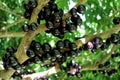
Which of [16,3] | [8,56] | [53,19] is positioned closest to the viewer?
[53,19]

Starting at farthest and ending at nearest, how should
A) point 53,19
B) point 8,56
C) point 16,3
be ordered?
point 16,3 < point 8,56 < point 53,19

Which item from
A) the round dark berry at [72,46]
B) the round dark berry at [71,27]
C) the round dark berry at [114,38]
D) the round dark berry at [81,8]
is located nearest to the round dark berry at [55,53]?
the round dark berry at [72,46]

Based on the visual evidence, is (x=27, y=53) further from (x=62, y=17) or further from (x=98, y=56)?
(x=98, y=56)

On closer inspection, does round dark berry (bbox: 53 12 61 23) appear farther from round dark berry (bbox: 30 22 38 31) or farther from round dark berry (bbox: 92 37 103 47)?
round dark berry (bbox: 92 37 103 47)

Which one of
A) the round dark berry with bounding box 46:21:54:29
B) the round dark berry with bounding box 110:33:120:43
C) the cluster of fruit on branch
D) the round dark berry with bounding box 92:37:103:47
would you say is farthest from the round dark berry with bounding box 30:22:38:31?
the round dark berry with bounding box 110:33:120:43

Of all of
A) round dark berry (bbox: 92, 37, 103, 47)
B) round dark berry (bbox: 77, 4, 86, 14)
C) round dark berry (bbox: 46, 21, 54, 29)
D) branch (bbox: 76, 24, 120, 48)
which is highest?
round dark berry (bbox: 77, 4, 86, 14)

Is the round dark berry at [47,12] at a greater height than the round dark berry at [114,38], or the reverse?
the round dark berry at [47,12]

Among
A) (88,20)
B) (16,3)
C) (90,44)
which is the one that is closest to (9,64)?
(90,44)

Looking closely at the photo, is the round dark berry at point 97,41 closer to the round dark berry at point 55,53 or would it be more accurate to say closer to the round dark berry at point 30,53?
the round dark berry at point 55,53

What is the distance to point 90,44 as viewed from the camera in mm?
4020

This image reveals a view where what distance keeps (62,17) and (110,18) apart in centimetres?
195

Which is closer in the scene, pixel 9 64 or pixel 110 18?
pixel 9 64

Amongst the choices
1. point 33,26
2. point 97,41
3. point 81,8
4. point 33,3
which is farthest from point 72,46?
point 33,3

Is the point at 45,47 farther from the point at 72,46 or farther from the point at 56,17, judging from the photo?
the point at 56,17
